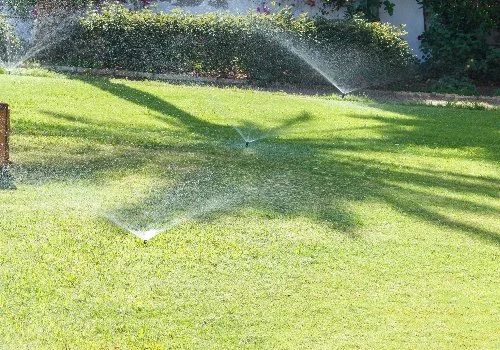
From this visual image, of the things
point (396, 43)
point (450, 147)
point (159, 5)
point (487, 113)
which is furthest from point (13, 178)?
point (159, 5)

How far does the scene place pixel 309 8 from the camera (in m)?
17.6

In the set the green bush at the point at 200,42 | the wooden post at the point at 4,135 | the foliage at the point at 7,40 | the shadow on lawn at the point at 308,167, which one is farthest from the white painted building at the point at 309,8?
the wooden post at the point at 4,135

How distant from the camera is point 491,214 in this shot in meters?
6.95

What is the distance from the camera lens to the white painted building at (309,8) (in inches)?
685

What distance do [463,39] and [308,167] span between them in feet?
30.6

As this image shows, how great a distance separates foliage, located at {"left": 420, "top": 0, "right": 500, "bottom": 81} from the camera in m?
16.5

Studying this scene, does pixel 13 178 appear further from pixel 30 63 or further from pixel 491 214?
pixel 30 63

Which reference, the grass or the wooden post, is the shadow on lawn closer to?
the grass

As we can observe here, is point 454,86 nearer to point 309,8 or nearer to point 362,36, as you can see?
point 362,36

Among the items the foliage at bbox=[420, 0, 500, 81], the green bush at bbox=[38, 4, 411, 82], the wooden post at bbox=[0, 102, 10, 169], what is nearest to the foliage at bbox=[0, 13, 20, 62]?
the green bush at bbox=[38, 4, 411, 82]

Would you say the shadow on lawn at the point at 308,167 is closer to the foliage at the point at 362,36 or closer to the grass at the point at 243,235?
the grass at the point at 243,235

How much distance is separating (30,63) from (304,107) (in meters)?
4.91

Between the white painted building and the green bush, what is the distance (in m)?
2.04

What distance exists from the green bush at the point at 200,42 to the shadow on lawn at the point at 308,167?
13.7ft
